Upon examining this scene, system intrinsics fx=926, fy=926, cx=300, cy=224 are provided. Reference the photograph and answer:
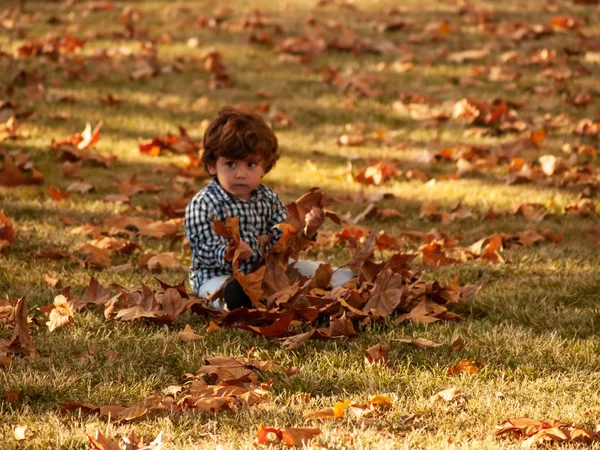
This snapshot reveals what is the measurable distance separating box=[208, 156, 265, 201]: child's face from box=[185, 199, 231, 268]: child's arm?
0.14m

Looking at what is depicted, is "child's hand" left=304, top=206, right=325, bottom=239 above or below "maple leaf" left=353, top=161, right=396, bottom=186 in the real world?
above

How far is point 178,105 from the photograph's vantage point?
28.2ft

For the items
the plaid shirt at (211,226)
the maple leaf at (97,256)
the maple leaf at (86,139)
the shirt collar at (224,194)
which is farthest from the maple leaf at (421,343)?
the maple leaf at (86,139)

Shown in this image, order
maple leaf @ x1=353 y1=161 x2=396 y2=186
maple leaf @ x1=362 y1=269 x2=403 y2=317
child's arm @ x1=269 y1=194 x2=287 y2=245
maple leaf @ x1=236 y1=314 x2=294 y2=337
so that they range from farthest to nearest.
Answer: maple leaf @ x1=353 y1=161 x2=396 y2=186, child's arm @ x1=269 y1=194 x2=287 y2=245, maple leaf @ x1=362 y1=269 x2=403 y2=317, maple leaf @ x1=236 y1=314 x2=294 y2=337

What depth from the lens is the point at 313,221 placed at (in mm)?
4254

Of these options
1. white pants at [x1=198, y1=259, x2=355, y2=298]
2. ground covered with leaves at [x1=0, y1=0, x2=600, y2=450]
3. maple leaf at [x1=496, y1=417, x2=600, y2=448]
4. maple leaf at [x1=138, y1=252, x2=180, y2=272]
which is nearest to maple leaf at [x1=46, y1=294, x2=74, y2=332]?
ground covered with leaves at [x1=0, y1=0, x2=600, y2=450]

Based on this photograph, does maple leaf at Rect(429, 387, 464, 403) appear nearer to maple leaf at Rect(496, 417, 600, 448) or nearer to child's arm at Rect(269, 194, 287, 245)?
maple leaf at Rect(496, 417, 600, 448)

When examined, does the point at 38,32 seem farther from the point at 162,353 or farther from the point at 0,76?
the point at 162,353

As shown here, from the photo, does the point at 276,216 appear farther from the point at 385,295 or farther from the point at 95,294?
the point at 95,294

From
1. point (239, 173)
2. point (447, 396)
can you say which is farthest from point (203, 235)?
point (447, 396)

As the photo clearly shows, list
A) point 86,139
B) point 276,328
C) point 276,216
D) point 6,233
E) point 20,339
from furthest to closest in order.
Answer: point 86,139 < point 6,233 < point 276,216 < point 276,328 < point 20,339

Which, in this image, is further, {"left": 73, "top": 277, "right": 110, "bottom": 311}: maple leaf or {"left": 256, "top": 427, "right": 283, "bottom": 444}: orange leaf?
{"left": 73, "top": 277, "right": 110, "bottom": 311}: maple leaf

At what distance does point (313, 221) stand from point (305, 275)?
0.31 m

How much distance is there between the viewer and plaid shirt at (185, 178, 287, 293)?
14.3 feet
